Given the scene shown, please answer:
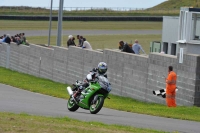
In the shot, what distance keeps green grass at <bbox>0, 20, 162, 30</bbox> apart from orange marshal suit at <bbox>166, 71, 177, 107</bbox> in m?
48.6

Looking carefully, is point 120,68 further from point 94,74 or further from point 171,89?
point 94,74

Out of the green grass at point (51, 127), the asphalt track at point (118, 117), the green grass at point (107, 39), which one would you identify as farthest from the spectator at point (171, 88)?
the green grass at point (107, 39)

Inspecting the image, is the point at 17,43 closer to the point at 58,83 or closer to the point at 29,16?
the point at 58,83

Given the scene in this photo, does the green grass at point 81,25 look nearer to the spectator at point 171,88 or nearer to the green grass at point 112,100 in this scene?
the green grass at point 112,100

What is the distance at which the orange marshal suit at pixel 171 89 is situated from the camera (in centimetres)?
2167

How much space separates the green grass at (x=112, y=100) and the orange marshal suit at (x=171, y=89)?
17.6 inches

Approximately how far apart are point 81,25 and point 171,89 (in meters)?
52.8

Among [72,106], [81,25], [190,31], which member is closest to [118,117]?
[72,106]

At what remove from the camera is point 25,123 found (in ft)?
40.4

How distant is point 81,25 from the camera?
74.2 metres

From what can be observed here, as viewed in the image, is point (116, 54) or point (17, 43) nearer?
point (116, 54)

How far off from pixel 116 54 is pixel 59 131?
53.3ft

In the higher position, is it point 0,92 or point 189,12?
point 189,12

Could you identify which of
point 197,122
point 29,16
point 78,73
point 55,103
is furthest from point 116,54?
point 29,16
